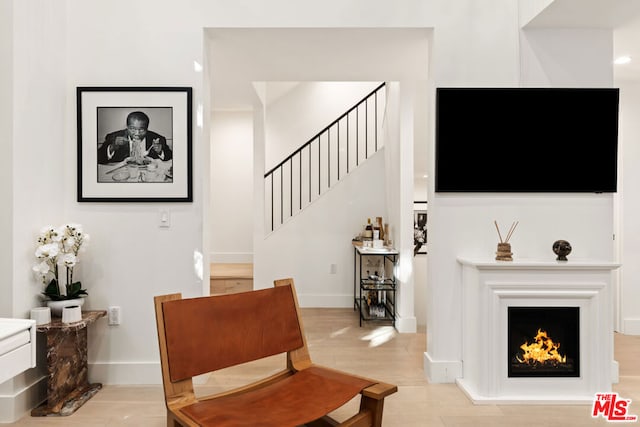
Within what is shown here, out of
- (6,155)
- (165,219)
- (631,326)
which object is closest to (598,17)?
(631,326)

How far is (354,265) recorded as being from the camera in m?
5.69

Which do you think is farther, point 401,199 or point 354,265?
point 354,265

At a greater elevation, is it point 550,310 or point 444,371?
point 550,310

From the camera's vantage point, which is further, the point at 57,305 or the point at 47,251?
the point at 57,305

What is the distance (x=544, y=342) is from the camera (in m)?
2.90

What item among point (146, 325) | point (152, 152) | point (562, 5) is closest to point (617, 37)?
point (562, 5)

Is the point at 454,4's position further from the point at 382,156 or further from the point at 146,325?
the point at 146,325

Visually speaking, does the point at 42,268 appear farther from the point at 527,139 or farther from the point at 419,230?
the point at 419,230

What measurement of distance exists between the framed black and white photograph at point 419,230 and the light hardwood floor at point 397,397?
6.37 ft

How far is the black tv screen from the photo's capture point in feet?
10.4

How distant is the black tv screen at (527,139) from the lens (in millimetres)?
3170

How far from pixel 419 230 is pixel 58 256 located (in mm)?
4548

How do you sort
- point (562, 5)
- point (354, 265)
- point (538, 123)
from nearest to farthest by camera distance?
point (562, 5), point (538, 123), point (354, 265)

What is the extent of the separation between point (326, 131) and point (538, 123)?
3.88 m
